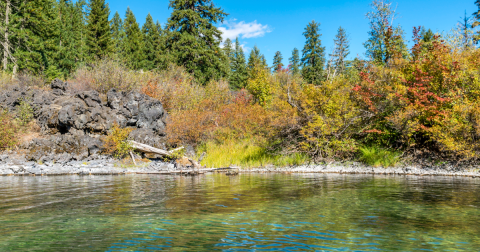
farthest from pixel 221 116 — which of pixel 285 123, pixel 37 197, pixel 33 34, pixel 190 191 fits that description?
pixel 33 34

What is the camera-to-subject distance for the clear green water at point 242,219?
173 inches

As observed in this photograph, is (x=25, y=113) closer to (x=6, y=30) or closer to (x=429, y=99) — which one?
(x=6, y=30)

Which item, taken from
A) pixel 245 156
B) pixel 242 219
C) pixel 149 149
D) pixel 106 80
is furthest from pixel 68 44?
pixel 242 219

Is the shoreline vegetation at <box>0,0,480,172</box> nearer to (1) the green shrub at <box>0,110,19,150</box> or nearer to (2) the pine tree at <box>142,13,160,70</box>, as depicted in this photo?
(1) the green shrub at <box>0,110,19,150</box>

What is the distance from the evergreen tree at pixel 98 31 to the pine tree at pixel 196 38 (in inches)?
496

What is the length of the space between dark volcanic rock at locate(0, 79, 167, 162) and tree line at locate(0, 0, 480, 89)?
20.8 feet

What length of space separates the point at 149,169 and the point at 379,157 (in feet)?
40.0

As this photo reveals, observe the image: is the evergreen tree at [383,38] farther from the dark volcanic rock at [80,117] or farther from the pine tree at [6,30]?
the pine tree at [6,30]

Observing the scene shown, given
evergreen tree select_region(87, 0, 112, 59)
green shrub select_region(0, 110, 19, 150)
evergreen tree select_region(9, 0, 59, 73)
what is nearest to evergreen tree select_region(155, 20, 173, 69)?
evergreen tree select_region(87, 0, 112, 59)

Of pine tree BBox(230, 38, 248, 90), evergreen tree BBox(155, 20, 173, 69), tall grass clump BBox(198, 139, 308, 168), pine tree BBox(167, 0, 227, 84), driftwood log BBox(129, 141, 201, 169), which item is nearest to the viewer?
tall grass clump BBox(198, 139, 308, 168)

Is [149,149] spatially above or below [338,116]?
below

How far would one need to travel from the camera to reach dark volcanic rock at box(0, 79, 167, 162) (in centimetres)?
1759

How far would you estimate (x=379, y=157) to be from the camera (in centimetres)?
1559

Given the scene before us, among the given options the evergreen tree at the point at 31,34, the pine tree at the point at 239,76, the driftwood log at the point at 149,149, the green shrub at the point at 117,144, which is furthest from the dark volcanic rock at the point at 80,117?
the pine tree at the point at 239,76
